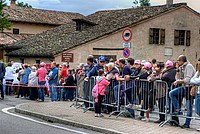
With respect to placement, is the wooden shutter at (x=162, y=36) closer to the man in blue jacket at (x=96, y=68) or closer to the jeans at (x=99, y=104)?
the man in blue jacket at (x=96, y=68)

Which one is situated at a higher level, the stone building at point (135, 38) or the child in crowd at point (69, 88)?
the stone building at point (135, 38)

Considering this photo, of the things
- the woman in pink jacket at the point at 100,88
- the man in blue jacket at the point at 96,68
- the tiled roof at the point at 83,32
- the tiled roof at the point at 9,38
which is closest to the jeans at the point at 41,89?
the man in blue jacket at the point at 96,68

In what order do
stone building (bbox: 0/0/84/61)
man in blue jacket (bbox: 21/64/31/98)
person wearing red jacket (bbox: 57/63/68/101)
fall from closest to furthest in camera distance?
person wearing red jacket (bbox: 57/63/68/101) → man in blue jacket (bbox: 21/64/31/98) → stone building (bbox: 0/0/84/61)

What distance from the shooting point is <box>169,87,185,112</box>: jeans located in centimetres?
1173

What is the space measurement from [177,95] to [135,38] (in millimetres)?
28024

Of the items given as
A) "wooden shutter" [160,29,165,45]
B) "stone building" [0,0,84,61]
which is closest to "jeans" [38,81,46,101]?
"wooden shutter" [160,29,165,45]

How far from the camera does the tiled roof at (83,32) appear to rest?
38938 millimetres

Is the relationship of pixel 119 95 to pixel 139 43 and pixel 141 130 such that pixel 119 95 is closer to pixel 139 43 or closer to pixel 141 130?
pixel 141 130

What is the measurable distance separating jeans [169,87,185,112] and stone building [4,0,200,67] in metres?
25.8

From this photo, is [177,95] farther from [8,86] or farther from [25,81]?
[8,86]

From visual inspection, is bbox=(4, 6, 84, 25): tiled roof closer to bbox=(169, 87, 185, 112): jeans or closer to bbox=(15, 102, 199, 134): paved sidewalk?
bbox=(15, 102, 199, 134): paved sidewalk

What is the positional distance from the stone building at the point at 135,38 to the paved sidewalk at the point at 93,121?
22192 mm

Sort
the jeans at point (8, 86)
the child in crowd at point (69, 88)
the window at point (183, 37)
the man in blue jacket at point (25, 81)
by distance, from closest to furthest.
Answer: the child in crowd at point (69, 88) → the man in blue jacket at point (25, 81) → the jeans at point (8, 86) → the window at point (183, 37)

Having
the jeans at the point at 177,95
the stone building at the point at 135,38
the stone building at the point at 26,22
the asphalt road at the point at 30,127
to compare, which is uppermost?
the stone building at the point at 26,22
